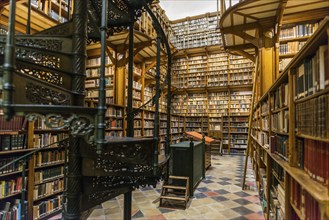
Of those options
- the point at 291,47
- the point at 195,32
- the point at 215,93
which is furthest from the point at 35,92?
the point at 195,32

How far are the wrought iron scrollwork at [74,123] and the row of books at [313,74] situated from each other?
1331 millimetres

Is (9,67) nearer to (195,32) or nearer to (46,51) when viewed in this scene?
(46,51)

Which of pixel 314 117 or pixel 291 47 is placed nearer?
pixel 314 117

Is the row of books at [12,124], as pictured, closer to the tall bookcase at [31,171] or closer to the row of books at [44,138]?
the tall bookcase at [31,171]

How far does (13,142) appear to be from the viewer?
2527 millimetres

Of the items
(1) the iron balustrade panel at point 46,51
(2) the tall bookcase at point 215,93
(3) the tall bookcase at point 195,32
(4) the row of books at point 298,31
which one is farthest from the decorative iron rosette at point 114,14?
(3) the tall bookcase at point 195,32

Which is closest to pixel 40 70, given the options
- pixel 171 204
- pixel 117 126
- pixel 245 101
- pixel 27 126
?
pixel 27 126

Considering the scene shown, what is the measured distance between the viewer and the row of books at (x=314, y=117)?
99cm

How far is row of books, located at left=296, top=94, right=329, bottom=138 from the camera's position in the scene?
38.9 inches

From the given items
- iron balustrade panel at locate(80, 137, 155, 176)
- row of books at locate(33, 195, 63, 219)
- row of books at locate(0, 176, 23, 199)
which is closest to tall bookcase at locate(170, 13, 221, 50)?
row of books at locate(33, 195, 63, 219)

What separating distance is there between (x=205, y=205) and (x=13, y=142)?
9.48 ft

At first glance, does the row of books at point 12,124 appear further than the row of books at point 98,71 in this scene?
No

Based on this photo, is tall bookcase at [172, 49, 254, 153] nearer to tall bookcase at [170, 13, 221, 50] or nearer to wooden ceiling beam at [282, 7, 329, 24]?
tall bookcase at [170, 13, 221, 50]

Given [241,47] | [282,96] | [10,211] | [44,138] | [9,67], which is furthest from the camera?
[241,47]
